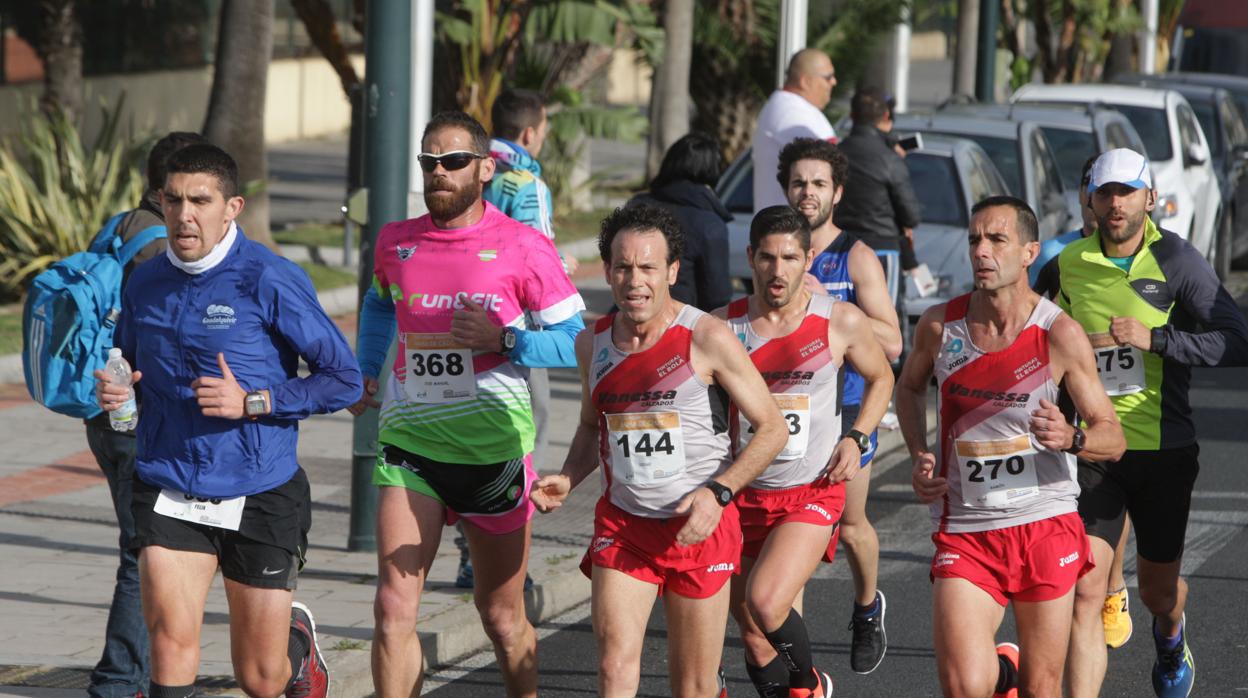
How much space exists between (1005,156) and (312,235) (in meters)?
8.44

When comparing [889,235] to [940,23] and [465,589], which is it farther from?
[940,23]

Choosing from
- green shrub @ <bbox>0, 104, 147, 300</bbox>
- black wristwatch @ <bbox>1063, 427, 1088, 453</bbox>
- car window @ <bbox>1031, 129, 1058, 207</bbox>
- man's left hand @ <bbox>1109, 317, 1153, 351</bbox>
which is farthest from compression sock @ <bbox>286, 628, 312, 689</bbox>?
green shrub @ <bbox>0, 104, 147, 300</bbox>

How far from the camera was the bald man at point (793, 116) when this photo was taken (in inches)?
422

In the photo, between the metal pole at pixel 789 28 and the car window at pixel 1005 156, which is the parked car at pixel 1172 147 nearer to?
the car window at pixel 1005 156

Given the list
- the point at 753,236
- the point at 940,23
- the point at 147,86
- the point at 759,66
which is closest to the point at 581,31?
the point at 759,66

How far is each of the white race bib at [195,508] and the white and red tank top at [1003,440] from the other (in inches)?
84.4

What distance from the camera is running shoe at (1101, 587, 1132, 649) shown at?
7.26 meters

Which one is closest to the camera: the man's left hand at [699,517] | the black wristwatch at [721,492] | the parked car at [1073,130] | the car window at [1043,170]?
the man's left hand at [699,517]

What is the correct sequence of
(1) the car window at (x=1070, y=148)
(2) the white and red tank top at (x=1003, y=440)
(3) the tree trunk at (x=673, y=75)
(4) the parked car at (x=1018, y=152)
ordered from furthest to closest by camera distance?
(3) the tree trunk at (x=673, y=75) → (1) the car window at (x=1070, y=148) → (4) the parked car at (x=1018, y=152) → (2) the white and red tank top at (x=1003, y=440)

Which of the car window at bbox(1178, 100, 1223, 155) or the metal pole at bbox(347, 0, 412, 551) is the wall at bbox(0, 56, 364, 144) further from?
the metal pole at bbox(347, 0, 412, 551)

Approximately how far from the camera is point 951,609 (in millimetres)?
5766

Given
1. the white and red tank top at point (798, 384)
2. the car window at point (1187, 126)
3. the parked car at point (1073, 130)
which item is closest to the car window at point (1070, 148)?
the parked car at point (1073, 130)

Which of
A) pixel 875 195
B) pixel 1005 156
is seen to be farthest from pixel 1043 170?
pixel 875 195

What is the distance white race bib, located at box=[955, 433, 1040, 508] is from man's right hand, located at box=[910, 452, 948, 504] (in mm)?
111
